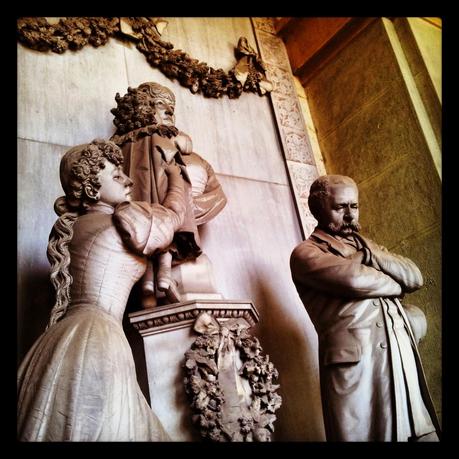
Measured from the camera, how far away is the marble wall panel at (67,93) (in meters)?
3.73

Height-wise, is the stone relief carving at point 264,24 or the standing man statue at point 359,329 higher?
the stone relief carving at point 264,24

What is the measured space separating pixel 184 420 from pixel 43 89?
233 cm

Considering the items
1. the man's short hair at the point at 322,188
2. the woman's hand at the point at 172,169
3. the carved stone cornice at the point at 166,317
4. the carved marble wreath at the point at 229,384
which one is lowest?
the carved marble wreath at the point at 229,384

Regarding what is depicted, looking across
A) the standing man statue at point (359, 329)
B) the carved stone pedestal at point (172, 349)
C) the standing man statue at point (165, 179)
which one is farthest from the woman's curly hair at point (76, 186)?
the standing man statue at point (359, 329)

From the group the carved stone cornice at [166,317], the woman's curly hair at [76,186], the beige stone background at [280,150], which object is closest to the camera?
the woman's curly hair at [76,186]

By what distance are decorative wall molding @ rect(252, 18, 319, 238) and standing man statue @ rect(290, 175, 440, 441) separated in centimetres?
105

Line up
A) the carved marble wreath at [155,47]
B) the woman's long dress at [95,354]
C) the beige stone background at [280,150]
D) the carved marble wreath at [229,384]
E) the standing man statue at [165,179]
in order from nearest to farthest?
1. the woman's long dress at [95,354]
2. the carved marble wreath at [229,384]
3. the standing man statue at [165,179]
4. the beige stone background at [280,150]
5. the carved marble wreath at [155,47]

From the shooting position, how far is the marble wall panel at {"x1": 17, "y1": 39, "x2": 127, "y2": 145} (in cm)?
373

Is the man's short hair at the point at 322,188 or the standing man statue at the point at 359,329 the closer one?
the standing man statue at the point at 359,329

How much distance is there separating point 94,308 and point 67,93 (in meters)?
1.98

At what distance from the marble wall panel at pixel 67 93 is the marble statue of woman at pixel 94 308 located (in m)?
1.00

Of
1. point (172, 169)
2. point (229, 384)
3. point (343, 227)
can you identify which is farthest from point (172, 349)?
point (343, 227)

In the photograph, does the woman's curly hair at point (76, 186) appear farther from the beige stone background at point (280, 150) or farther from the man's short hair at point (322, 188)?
the man's short hair at point (322, 188)

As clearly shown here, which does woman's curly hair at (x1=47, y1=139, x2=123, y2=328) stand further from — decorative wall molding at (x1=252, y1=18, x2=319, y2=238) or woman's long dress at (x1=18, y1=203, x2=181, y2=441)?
decorative wall molding at (x1=252, y1=18, x2=319, y2=238)
